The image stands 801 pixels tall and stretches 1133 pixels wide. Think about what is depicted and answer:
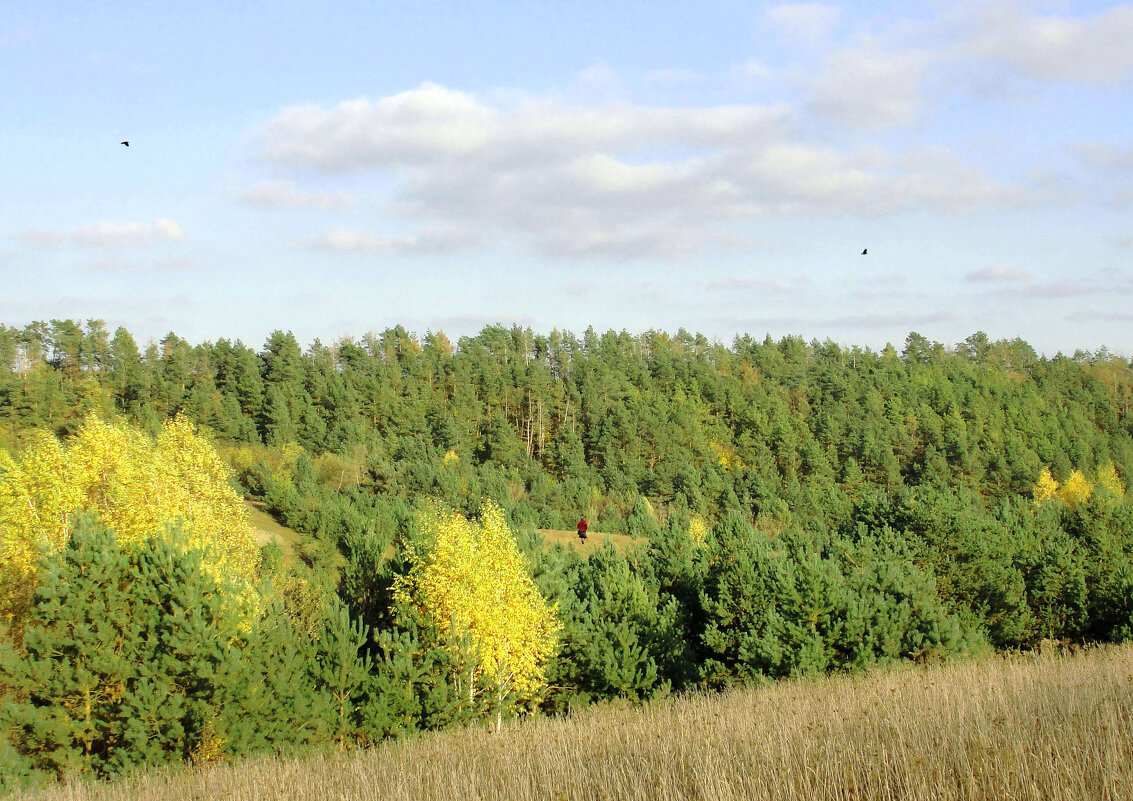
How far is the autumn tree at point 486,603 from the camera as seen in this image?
27.0 metres

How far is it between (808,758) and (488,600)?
65.0ft

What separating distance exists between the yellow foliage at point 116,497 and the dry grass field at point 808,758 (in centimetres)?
1980

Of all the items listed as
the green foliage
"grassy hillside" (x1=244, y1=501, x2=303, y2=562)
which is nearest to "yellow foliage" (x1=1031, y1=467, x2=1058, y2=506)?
"grassy hillside" (x1=244, y1=501, x2=303, y2=562)

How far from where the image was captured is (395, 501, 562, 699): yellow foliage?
27.2m

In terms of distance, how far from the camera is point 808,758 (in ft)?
29.4

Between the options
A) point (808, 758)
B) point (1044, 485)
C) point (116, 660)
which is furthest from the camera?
point (1044, 485)

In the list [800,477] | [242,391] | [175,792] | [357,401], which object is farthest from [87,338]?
[175,792]

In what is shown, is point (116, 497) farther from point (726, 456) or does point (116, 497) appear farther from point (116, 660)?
point (726, 456)

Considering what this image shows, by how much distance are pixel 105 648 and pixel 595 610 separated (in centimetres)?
1594

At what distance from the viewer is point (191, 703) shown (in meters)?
22.7

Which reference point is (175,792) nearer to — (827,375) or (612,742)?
(612,742)

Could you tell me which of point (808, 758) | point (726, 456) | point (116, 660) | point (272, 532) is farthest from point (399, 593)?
point (726, 456)

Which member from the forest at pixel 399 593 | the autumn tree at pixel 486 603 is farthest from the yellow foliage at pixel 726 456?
the autumn tree at pixel 486 603

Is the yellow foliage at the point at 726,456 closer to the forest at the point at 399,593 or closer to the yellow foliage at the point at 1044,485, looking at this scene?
the forest at the point at 399,593
